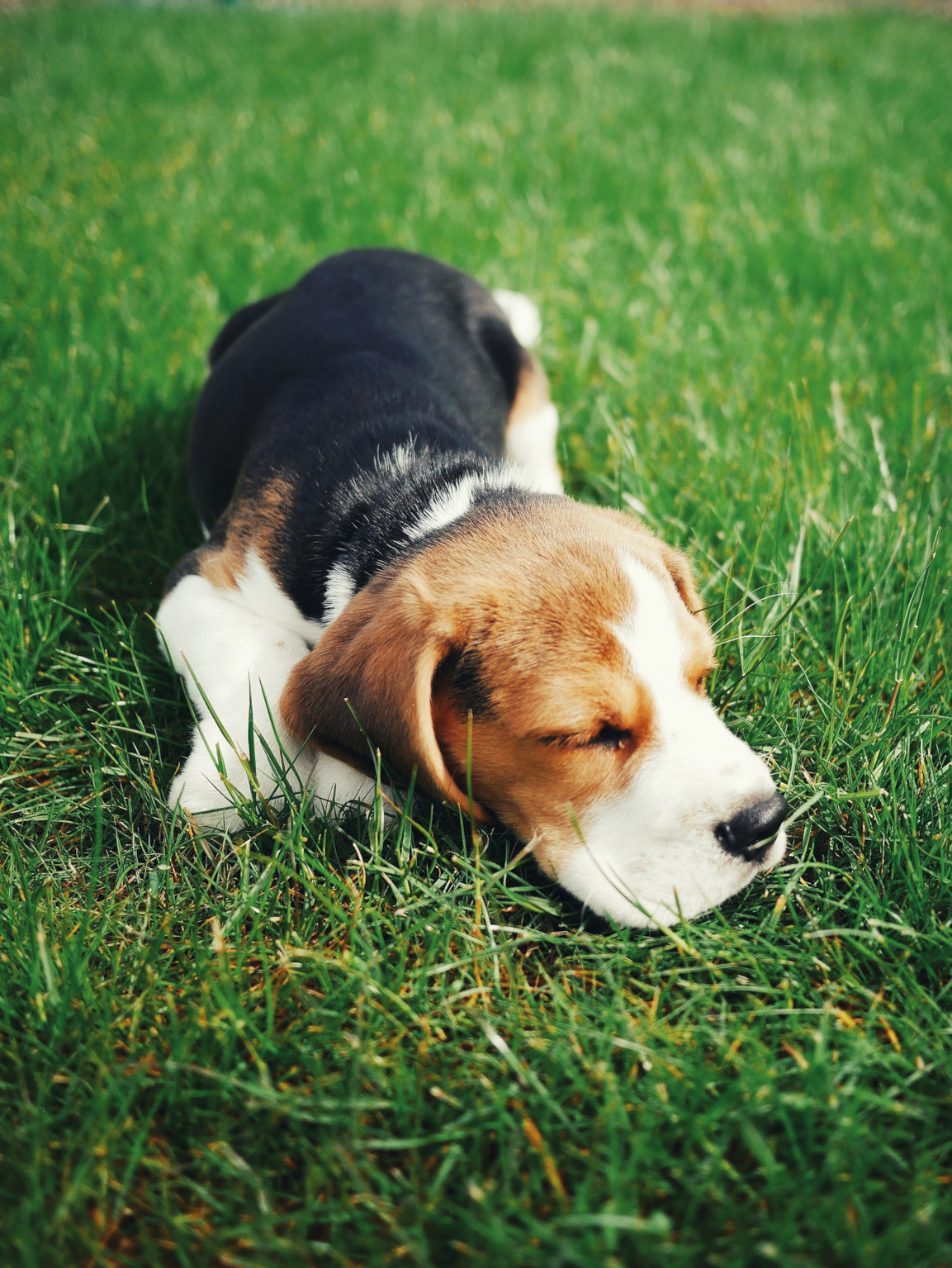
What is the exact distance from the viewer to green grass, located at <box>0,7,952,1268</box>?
69.9 inches

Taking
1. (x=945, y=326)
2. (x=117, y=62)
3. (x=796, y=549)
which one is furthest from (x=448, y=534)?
(x=117, y=62)

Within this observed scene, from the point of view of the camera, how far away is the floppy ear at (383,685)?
2.17 metres

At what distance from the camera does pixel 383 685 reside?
2.18 meters

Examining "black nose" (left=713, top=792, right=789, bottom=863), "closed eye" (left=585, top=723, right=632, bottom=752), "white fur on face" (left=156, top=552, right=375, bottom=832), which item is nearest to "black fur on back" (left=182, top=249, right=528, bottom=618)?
"white fur on face" (left=156, top=552, right=375, bottom=832)

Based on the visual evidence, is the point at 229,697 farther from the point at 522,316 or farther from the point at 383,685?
the point at 522,316

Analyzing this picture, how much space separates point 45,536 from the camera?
146 inches

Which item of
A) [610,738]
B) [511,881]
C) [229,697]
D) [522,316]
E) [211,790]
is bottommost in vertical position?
[511,881]

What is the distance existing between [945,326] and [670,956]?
14.9 feet

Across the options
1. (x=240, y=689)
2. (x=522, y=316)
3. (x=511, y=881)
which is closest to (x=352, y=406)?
(x=240, y=689)

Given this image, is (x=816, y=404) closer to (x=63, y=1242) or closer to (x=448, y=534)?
(x=448, y=534)

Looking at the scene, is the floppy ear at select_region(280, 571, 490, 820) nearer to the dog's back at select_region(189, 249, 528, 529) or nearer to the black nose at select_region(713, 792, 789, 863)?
the black nose at select_region(713, 792, 789, 863)

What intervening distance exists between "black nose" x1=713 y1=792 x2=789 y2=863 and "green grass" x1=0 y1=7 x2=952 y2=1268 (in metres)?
0.21

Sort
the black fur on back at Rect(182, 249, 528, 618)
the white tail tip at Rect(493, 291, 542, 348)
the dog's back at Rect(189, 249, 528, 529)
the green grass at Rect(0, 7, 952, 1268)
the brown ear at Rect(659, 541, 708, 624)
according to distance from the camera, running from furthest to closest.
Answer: the white tail tip at Rect(493, 291, 542, 348)
the dog's back at Rect(189, 249, 528, 529)
the black fur on back at Rect(182, 249, 528, 618)
the brown ear at Rect(659, 541, 708, 624)
the green grass at Rect(0, 7, 952, 1268)

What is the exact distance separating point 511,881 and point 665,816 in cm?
53
